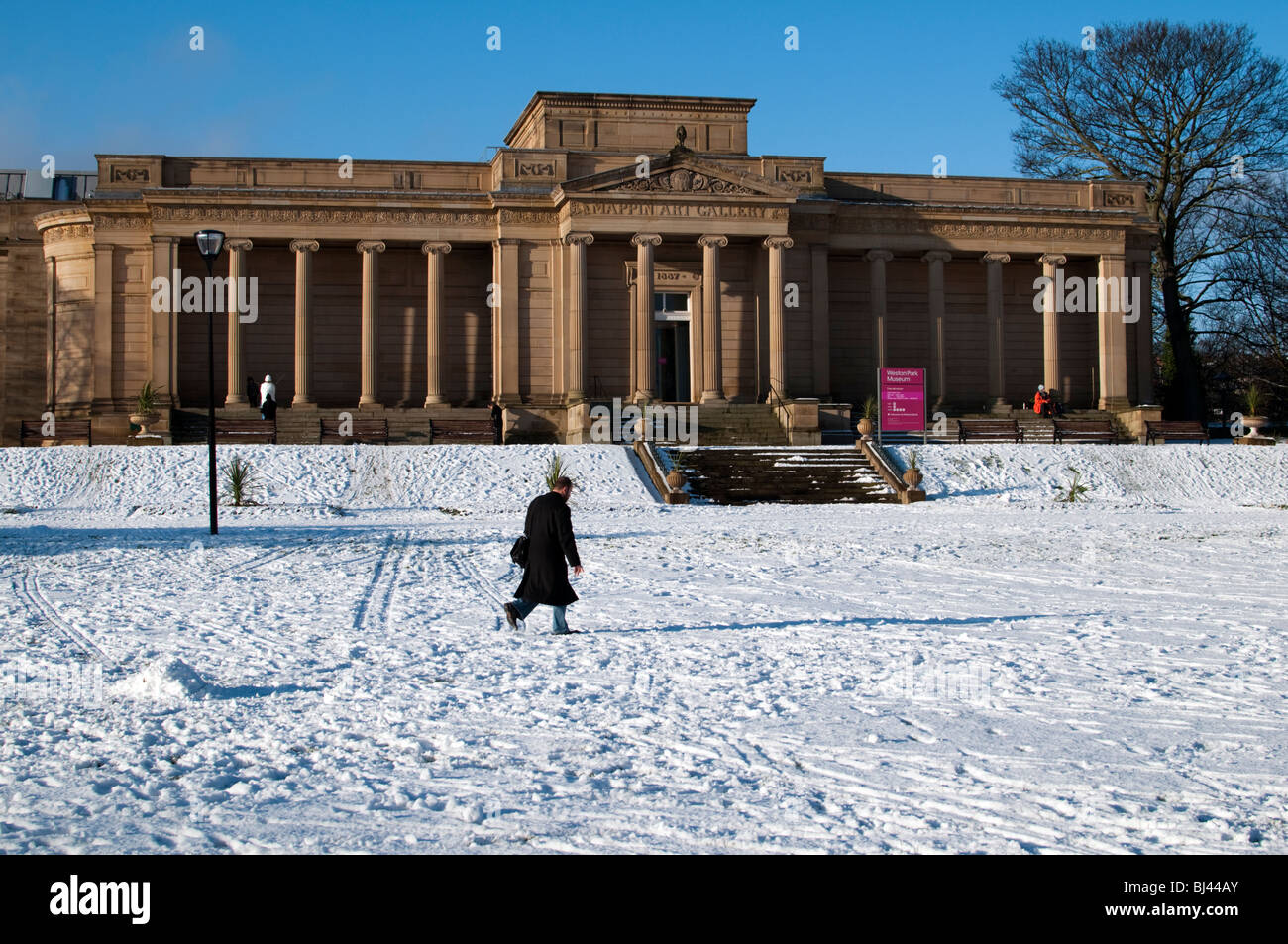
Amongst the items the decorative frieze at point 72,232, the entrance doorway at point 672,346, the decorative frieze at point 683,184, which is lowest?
the entrance doorway at point 672,346

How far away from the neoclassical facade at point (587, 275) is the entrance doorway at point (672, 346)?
0.06 metres

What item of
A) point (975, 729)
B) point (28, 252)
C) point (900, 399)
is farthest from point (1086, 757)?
point (28, 252)

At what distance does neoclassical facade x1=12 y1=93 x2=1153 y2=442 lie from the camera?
38.8 m

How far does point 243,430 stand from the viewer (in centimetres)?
3550

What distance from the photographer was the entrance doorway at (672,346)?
4125cm

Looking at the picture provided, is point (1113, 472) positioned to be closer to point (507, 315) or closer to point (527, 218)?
point (507, 315)

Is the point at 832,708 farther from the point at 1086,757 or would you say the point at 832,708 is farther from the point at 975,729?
the point at 1086,757

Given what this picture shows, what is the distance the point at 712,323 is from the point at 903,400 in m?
8.31

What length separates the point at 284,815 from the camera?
20.3 ft

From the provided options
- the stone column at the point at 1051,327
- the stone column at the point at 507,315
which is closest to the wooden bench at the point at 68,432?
the stone column at the point at 507,315

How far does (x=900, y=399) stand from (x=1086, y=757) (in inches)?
1003

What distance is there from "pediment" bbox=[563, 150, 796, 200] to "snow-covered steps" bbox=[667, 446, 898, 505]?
33.6 ft

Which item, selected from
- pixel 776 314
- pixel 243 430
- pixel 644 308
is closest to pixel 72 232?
pixel 243 430

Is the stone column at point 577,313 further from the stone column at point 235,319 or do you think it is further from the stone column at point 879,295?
the stone column at point 235,319
